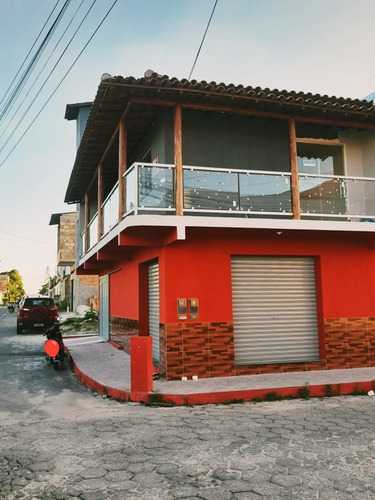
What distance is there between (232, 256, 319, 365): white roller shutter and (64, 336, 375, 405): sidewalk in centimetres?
71

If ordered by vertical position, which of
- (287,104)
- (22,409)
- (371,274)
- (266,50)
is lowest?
(22,409)

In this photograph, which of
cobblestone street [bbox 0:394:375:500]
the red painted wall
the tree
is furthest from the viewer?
the tree

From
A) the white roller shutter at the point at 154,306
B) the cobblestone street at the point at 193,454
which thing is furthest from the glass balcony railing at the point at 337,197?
the cobblestone street at the point at 193,454

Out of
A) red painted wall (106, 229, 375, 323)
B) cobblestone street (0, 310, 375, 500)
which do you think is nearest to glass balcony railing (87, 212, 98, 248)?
red painted wall (106, 229, 375, 323)

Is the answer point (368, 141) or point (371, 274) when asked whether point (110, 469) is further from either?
point (368, 141)

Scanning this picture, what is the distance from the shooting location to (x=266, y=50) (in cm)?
857

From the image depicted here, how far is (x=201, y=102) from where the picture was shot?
8297 mm

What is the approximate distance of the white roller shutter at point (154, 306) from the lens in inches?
385

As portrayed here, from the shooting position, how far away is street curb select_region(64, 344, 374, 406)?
663 cm

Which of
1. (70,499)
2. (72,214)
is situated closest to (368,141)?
(70,499)

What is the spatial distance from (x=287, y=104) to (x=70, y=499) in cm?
767

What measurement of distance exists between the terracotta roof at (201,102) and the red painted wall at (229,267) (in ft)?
8.53

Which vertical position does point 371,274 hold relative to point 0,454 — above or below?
above

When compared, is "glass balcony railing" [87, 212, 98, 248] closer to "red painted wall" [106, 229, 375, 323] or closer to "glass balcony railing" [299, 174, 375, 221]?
"red painted wall" [106, 229, 375, 323]
